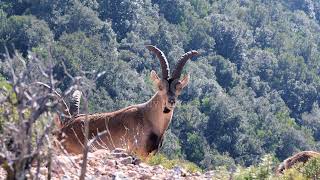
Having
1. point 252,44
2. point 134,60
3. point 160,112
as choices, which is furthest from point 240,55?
point 160,112

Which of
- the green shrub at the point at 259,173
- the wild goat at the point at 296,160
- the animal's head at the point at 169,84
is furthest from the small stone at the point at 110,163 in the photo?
the animal's head at the point at 169,84

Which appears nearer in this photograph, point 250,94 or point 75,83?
point 75,83

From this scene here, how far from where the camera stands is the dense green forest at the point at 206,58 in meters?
56.4

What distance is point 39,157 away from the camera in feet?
19.4

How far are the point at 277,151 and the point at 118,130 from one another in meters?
45.4

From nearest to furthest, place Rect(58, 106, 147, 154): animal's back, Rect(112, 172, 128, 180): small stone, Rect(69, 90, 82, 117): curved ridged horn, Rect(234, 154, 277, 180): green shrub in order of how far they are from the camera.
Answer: Rect(112, 172, 128, 180): small stone, Rect(234, 154, 277, 180): green shrub, Rect(58, 106, 147, 154): animal's back, Rect(69, 90, 82, 117): curved ridged horn

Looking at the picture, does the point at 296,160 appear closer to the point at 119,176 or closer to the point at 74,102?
the point at 74,102

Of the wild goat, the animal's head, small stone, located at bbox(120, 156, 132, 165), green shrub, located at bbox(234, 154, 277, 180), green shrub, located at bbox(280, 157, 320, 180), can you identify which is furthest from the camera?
the animal's head

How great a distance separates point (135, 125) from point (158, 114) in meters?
0.70

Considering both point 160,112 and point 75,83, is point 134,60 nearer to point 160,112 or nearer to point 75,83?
point 160,112

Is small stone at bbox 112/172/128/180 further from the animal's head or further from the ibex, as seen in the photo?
the animal's head

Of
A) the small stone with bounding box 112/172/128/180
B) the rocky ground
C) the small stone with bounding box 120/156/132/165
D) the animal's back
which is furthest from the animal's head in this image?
the small stone with bounding box 112/172/128/180

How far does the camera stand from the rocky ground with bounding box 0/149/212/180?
7258mm

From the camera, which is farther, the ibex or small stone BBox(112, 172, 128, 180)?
the ibex
